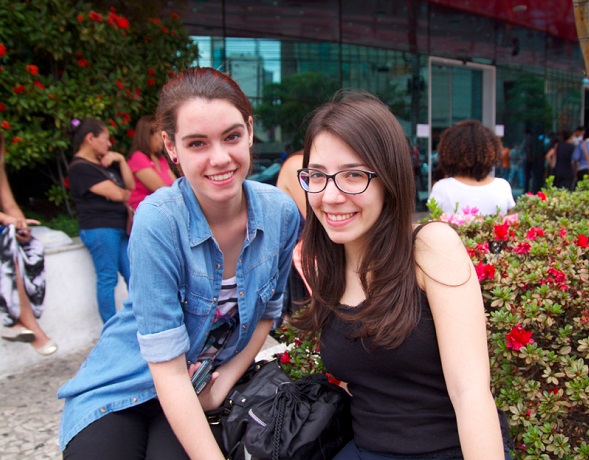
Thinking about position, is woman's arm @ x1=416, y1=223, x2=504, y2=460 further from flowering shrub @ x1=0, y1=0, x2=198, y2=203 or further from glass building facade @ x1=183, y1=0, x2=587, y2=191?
glass building facade @ x1=183, y1=0, x2=587, y2=191

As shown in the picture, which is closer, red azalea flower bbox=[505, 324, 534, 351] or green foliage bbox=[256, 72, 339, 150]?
red azalea flower bbox=[505, 324, 534, 351]

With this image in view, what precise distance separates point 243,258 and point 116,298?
3.18 m

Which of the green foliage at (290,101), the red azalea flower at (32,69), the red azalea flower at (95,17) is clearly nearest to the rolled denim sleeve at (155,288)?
the red azalea flower at (32,69)

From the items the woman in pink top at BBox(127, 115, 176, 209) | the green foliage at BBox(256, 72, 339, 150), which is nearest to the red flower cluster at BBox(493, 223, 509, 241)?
the woman in pink top at BBox(127, 115, 176, 209)

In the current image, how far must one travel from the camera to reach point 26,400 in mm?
3490

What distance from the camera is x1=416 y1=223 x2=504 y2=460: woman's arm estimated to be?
4.57 feet

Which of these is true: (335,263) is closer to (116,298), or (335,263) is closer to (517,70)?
(116,298)

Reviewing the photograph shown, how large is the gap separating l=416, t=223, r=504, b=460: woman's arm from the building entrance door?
350 inches

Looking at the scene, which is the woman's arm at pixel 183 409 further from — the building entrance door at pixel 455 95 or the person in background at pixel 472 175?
the building entrance door at pixel 455 95

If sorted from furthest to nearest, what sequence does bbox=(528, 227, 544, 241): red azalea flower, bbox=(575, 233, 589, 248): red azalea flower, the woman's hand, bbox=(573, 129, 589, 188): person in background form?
bbox=(573, 129, 589, 188): person in background < bbox=(528, 227, 544, 241): red azalea flower < bbox=(575, 233, 589, 248): red azalea flower < the woman's hand


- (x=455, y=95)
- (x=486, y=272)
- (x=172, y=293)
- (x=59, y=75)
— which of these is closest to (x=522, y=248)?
(x=486, y=272)

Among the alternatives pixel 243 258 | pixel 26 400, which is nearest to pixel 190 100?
pixel 243 258

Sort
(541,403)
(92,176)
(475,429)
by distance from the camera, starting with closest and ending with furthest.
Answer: (475,429), (541,403), (92,176)

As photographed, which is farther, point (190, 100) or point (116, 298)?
point (116, 298)
